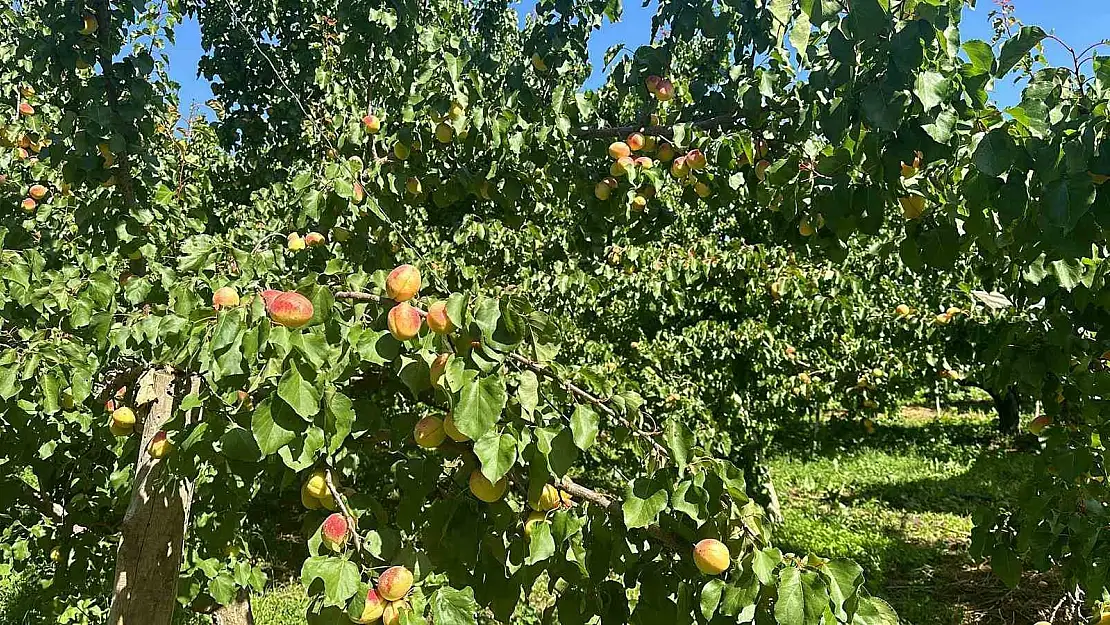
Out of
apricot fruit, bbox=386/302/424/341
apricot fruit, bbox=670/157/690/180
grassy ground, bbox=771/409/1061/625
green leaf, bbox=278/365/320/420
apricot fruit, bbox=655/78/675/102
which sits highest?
apricot fruit, bbox=655/78/675/102

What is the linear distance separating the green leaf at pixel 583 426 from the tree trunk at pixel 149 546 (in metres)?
1.01

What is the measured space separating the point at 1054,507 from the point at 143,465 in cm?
205

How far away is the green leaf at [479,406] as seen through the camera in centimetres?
101

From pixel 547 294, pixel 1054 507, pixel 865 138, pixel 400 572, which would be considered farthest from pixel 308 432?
pixel 547 294

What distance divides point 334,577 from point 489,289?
52 centimetres

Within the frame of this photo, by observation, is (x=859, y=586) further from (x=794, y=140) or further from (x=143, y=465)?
(x=143, y=465)

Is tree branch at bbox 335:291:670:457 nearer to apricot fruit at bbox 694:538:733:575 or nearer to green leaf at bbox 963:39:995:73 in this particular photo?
apricot fruit at bbox 694:538:733:575

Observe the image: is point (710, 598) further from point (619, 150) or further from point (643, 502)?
point (619, 150)

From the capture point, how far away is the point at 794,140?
1.81 m

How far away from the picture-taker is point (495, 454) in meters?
1.04

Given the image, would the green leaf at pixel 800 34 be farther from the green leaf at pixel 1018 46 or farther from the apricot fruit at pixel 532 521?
the apricot fruit at pixel 532 521

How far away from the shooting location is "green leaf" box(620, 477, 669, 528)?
113 cm

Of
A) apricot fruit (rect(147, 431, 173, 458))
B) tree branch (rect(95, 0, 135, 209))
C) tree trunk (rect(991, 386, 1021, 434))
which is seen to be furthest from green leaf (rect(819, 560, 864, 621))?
tree trunk (rect(991, 386, 1021, 434))

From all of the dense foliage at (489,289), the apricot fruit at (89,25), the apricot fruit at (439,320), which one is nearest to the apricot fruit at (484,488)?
the dense foliage at (489,289)
